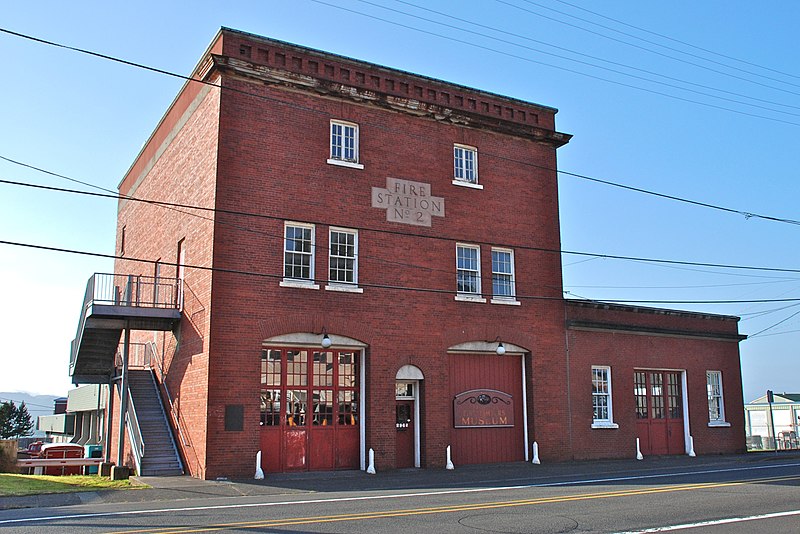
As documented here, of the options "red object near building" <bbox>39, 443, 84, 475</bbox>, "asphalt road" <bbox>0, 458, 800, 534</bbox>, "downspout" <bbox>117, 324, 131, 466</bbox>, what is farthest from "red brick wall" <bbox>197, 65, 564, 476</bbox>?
"red object near building" <bbox>39, 443, 84, 475</bbox>

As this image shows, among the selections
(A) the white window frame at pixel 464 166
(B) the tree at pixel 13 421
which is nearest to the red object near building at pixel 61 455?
(A) the white window frame at pixel 464 166

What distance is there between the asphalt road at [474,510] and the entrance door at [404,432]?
4400mm

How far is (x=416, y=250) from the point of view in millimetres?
23703

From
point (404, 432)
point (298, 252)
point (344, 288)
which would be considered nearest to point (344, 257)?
point (344, 288)

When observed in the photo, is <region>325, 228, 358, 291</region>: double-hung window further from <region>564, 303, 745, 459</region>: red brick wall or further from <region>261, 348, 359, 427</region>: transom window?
<region>564, 303, 745, 459</region>: red brick wall

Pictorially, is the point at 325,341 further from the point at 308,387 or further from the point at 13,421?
the point at 13,421

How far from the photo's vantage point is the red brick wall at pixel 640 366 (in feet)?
86.4

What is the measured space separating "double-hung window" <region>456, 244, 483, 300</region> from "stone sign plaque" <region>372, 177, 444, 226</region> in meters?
1.49

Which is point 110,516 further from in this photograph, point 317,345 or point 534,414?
point 534,414

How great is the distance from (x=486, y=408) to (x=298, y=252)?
7772mm

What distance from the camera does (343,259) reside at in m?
22.5

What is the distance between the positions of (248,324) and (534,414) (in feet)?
32.6

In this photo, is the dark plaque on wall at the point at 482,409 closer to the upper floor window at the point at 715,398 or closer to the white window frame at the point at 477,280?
the white window frame at the point at 477,280

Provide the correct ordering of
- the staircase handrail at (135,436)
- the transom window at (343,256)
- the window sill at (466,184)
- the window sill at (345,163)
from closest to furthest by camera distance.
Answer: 1. the staircase handrail at (135,436)
2. the transom window at (343,256)
3. the window sill at (345,163)
4. the window sill at (466,184)
